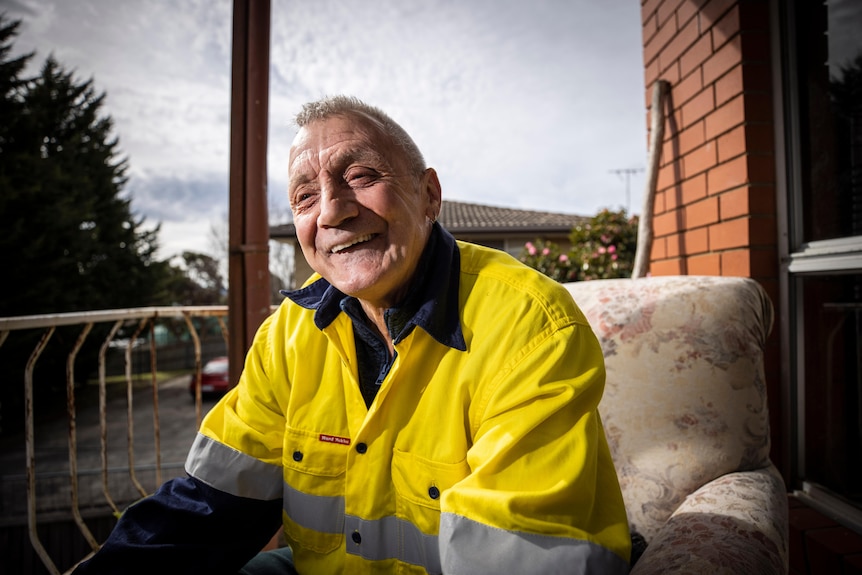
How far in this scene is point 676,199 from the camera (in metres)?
2.58

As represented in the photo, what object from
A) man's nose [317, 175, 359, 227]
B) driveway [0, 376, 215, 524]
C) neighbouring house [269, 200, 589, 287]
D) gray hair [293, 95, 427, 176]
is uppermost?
neighbouring house [269, 200, 589, 287]

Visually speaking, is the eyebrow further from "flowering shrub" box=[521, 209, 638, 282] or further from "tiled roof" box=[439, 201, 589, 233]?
"tiled roof" box=[439, 201, 589, 233]

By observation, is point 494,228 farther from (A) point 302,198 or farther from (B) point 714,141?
(A) point 302,198

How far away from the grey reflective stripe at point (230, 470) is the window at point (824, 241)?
2.08 meters

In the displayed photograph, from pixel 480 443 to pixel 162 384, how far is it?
22911mm

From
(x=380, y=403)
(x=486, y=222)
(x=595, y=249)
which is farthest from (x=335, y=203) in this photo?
(x=486, y=222)

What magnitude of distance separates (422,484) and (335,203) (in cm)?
68

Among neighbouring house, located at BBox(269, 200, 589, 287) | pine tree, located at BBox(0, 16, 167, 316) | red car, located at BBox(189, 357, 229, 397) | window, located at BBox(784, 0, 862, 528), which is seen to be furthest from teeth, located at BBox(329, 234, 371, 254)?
pine tree, located at BBox(0, 16, 167, 316)

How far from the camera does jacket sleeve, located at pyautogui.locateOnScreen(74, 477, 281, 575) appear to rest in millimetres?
1054

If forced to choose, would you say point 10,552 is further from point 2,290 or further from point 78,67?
point 78,67

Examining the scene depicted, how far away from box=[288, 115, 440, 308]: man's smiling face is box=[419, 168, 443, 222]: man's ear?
0.24 ft

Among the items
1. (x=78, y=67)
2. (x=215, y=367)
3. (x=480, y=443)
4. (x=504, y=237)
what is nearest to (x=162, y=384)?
(x=215, y=367)

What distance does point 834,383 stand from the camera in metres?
1.85

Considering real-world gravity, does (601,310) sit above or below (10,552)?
above
